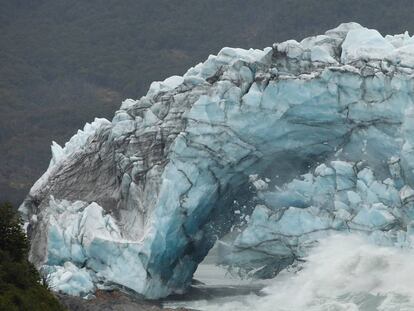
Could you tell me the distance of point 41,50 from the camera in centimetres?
11088

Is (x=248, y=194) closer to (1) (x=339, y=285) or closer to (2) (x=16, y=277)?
(1) (x=339, y=285)

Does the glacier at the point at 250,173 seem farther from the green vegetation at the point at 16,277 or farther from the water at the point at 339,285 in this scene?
the green vegetation at the point at 16,277

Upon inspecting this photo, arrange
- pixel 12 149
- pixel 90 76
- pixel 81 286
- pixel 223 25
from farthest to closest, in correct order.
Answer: pixel 223 25
pixel 90 76
pixel 12 149
pixel 81 286

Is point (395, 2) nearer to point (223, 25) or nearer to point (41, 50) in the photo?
point (223, 25)

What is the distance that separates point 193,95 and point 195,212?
10.4 feet

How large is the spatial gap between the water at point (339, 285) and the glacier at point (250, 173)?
382 mm

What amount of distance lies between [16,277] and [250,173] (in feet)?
34.0

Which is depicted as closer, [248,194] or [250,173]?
[250,173]

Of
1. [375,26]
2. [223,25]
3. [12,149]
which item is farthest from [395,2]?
[12,149]

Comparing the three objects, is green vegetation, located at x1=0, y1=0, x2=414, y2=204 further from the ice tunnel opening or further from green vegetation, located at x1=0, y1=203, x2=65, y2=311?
green vegetation, located at x1=0, y1=203, x2=65, y2=311

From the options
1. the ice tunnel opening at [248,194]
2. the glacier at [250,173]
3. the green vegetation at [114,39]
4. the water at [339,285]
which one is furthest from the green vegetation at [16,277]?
the green vegetation at [114,39]

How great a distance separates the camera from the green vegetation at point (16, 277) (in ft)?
64.0

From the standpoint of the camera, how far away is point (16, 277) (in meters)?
20.5

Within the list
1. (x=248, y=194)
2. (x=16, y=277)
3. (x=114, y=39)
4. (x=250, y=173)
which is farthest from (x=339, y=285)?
(x=114, y=39)
